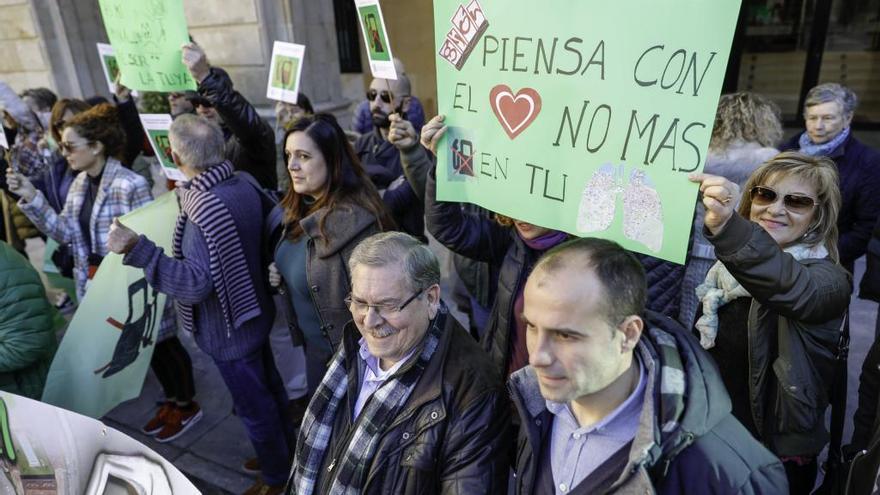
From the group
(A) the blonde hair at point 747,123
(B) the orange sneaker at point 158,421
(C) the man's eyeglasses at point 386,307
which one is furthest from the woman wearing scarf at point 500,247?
(B) the orange sneaker at point 158,421

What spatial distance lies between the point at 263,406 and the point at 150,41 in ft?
7.69

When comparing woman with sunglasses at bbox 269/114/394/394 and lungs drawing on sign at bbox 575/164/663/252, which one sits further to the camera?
woman with sunglasses at bbox 269/114/394/394

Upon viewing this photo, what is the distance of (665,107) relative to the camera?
1502 mm

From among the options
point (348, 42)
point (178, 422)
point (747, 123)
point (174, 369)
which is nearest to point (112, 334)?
point (174, 369)

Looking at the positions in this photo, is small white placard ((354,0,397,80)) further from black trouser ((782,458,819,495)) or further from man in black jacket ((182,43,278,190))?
black trouser ((782,458,819,495))

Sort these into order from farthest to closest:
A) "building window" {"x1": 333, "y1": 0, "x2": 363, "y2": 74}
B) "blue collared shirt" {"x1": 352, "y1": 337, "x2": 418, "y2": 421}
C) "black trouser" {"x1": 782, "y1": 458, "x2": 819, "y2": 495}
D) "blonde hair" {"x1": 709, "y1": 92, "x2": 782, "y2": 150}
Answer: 1. "building window" {"x1": 333, "y1": 0, "x2": 363, "y2": 74}
2. "blonde hair" {"x1": 709, "y1": 92, "x2": 782, "y2": 150}
3. "black trouser" {"x1": 782, "y1": 458, "x2": 819, "y2": 495}
4. "blue collared shirt" {"x1": 352, "y1": 337, "x2": 418, "y2": 421}

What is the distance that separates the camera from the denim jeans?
9.84 feet

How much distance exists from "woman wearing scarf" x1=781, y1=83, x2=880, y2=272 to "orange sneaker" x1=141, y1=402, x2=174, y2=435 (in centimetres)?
422

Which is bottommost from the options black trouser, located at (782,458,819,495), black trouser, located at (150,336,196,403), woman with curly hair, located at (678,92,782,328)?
black trouser, located at (150,336,196,403)

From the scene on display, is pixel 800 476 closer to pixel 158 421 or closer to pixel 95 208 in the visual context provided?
pixel 158 421

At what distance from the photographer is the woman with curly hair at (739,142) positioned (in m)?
2.69

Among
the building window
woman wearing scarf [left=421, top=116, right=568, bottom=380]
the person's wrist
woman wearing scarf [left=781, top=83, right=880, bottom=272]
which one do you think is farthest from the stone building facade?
woman wearing scarf [left=781, top=83, right=880, bottom=272]

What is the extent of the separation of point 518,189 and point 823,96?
2.40m

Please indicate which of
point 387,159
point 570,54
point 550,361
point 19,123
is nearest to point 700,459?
point 550,361
